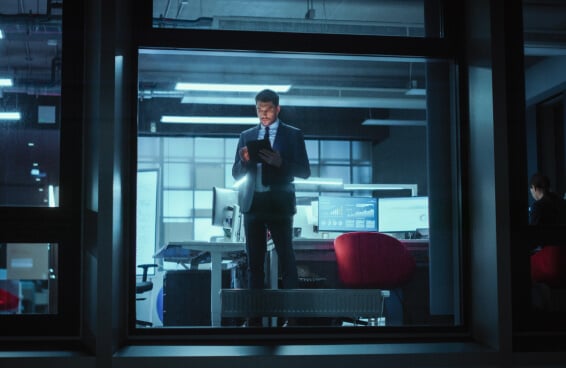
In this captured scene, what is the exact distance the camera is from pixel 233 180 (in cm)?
470

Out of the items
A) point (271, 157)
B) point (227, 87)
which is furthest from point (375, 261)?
point (227, 87)

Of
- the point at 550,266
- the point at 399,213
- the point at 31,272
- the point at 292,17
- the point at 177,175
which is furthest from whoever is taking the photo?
the point at 177,175

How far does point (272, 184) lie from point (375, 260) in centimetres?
88

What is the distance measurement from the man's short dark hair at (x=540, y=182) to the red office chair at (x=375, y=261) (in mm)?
1143

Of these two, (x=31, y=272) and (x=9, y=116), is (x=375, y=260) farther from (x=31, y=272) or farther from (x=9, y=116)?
(x=9, y=116)

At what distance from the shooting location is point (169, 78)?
4465 millimetres

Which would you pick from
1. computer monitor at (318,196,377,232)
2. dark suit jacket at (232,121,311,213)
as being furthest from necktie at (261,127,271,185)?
computer monitor at (318,196,377,232)

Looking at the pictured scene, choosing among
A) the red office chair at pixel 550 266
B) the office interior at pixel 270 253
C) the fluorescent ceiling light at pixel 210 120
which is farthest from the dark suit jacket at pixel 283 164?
the red office chair at pixel 550 266

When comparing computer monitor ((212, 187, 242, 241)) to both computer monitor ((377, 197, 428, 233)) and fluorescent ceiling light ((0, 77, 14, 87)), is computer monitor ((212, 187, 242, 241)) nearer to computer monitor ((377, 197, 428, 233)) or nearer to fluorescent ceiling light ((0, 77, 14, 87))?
computer monitor ((377, 197, 428, 233))

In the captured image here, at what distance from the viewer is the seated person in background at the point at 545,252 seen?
3596mm

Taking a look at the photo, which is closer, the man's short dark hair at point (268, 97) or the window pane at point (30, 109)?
the window pane at point (30, 109)

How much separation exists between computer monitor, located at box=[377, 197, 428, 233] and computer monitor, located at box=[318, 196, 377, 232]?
8 centimetres

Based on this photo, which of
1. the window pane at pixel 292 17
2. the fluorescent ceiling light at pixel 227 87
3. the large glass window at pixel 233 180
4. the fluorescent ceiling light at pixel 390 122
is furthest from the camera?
the fluorescent ceiling light at pixel 390 122

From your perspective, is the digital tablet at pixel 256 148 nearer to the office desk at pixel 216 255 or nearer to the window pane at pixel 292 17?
the office desk at pixel 216 255
